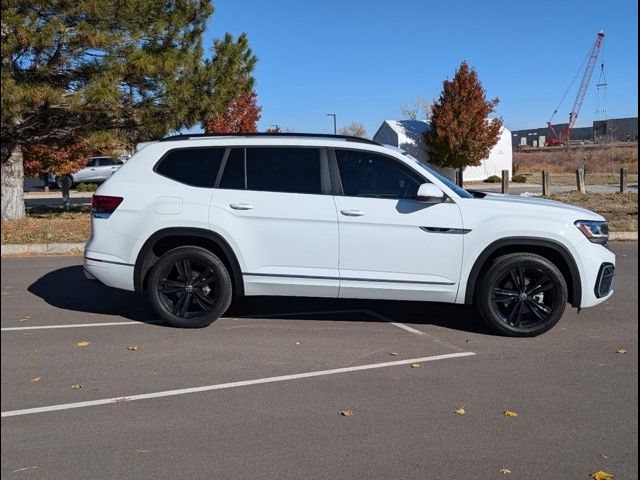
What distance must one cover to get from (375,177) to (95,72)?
30.3 feet

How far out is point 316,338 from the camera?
6.25 metres

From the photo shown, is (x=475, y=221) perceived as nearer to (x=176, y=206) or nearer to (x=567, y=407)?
(x=567, y=407)

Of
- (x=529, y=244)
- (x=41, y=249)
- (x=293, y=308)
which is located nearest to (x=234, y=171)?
(x=293, y=308)

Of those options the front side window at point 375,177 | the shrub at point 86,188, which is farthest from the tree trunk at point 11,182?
the shrub at point 86,188

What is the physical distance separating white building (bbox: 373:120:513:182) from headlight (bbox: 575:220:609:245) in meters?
34.5

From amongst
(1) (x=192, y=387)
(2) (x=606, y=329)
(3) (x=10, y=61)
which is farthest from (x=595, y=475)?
(3) (x=10, y=61)

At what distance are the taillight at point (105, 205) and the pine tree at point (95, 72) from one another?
6516mm

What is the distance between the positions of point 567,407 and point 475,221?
2.13m

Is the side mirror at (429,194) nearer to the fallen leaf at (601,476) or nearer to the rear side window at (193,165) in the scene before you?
the rear side window at (193,165)

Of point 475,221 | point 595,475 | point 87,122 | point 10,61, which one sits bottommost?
point 595,475

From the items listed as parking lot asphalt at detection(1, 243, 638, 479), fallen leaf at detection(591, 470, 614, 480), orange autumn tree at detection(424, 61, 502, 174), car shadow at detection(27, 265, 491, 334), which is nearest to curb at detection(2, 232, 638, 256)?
car shadow at detection(27, 265, 491, 334)

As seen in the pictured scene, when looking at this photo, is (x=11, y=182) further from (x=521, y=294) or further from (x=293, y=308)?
(x=521, y=294)

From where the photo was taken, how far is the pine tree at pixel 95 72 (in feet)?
39.6

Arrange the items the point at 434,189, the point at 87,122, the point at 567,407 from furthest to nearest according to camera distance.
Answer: the point at 87,122
the point at 434,189
the point at 567,407
